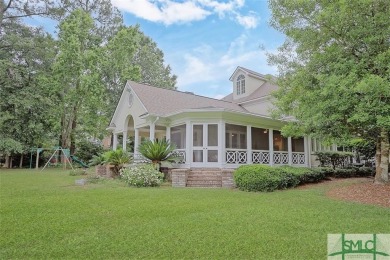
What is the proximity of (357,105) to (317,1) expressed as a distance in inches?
174

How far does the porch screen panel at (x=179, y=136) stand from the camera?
1534 cm

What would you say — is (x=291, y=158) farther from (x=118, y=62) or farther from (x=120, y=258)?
(x=118, y=62)

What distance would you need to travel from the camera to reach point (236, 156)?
14359 millimetres

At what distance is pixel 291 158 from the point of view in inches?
660

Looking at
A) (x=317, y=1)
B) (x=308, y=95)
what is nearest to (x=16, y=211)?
(x=308, y=95)

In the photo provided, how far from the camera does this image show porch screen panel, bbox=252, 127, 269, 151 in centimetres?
1600

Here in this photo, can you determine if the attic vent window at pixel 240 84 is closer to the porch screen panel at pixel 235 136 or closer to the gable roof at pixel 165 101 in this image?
the gable roof at pixel 165 101

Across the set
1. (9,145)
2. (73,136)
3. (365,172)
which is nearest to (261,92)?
(365,172)

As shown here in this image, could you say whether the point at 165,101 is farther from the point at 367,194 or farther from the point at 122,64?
the point at 122,64

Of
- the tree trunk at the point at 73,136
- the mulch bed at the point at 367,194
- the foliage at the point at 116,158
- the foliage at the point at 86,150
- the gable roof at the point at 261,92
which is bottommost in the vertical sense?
the mulch bed at the point at 367,194

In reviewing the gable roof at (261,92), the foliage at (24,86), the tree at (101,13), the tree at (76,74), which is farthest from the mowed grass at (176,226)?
the tree at (101,13)

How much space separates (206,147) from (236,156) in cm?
180

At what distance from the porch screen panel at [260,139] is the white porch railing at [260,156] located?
22.9 inches

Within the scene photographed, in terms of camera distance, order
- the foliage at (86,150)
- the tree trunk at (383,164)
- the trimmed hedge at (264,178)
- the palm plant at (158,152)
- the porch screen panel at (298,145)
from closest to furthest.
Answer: the trimmed hedge at (264,178) → the tree trunk at (383,164) → the palm plant at (158,152) → the porch screen panel at (298,145) → the foliage at (86,150)
